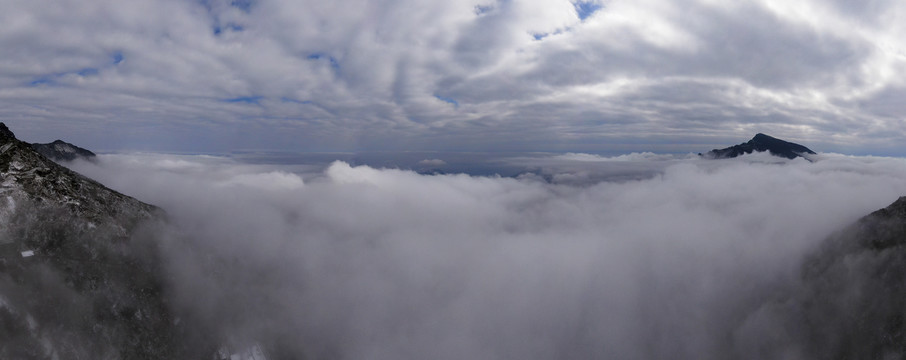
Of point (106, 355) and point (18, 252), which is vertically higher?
point (18, 252)

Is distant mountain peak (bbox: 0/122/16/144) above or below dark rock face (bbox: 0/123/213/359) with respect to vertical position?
above

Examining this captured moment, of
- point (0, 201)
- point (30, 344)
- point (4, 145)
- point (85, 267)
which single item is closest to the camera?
point (30, 344)

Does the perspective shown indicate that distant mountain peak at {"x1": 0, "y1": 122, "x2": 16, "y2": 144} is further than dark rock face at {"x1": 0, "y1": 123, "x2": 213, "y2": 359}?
Yes

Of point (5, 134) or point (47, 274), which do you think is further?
point (5, 134)

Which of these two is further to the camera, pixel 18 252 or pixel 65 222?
pixel 65 222

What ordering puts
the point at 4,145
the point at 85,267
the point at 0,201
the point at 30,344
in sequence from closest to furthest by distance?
the point at 30,344 < the point at 0,201 < the point at 4,145 < the point at 85,267

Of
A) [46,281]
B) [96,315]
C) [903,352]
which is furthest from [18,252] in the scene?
[903,352]

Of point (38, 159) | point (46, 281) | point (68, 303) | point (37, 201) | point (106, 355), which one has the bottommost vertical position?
point (106, 355)

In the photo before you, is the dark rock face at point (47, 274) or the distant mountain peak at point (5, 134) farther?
the distant mountain peak at point (5, 134)

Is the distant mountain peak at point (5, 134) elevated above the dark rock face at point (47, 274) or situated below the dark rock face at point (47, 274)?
above

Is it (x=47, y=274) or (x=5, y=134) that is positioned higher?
(x=5, y=134)

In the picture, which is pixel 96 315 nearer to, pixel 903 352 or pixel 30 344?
pixel 30 344
